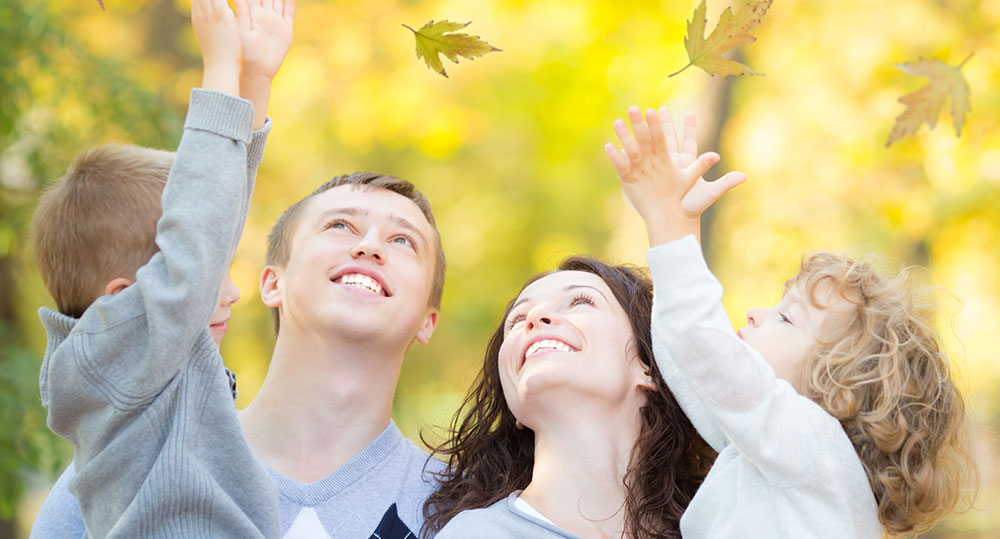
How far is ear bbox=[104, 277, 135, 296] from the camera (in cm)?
227

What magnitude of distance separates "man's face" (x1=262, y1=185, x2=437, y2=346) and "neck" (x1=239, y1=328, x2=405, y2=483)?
0.08m

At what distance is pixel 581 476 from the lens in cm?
284

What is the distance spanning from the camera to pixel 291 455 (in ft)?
9.89

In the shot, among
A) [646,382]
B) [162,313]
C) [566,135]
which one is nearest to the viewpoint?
[162,313]

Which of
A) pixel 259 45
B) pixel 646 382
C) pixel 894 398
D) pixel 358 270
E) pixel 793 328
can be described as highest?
pixel 259 45

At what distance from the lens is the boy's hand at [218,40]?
223cm

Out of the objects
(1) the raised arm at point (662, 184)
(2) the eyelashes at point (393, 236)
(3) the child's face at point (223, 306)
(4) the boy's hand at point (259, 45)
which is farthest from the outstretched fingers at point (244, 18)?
(2) the eyelashes at point (393, 236)

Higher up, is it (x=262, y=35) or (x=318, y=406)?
(x=262, y=35)

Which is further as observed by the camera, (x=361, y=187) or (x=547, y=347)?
(x=361, y=187)

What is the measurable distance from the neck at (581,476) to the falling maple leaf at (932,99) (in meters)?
1.17

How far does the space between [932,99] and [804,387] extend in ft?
3.04

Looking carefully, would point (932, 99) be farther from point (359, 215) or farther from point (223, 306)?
point (223, 306)

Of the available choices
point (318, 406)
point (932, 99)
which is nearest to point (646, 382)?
point (318, 406)

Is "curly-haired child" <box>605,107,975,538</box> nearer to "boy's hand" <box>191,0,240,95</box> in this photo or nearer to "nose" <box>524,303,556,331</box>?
"nose" <box>524,303,556,331</box>
